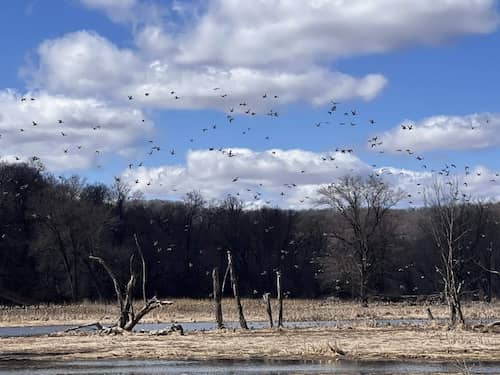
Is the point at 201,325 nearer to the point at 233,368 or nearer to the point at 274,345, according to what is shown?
the point at 274,345

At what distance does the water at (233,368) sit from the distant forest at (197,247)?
45.9 meters

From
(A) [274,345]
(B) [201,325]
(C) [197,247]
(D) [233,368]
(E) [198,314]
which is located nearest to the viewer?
(D) [233,368]

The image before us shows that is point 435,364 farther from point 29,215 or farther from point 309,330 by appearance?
point 29,215

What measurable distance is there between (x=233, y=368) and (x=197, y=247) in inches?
3574

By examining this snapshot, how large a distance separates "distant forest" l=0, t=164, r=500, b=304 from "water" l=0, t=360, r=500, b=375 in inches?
1809

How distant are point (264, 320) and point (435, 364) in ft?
89.5

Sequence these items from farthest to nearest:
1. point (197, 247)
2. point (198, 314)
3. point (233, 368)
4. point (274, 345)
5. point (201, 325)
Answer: point (197, 247) → point (198, 314) → point (201, 325) → point (274, 345) → point (233, 368)

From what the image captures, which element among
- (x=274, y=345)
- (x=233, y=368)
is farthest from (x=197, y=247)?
(x=233, y=368)

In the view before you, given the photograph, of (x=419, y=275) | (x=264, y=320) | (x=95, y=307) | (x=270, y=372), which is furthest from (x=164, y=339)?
(x=419, y=275)

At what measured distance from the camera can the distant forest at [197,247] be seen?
301 ft

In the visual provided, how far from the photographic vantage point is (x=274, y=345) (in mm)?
35844

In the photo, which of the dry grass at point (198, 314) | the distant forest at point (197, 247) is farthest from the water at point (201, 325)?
the distant forest at point (197, 247)

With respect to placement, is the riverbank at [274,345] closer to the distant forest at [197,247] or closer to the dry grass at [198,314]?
the dry grass at [198,314]

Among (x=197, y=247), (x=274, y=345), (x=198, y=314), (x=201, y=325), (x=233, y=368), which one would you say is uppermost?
(x=197, y=247)
